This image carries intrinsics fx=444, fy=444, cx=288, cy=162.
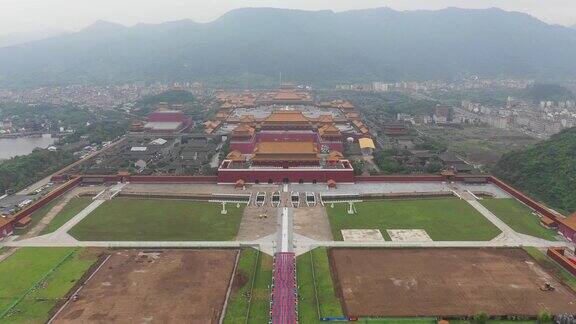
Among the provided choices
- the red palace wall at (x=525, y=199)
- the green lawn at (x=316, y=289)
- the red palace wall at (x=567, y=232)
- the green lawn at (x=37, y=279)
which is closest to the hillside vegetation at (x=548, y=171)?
the red palace wall at (x=525, y=199)

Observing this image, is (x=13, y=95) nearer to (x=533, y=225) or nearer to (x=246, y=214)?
(x=246, y=214)

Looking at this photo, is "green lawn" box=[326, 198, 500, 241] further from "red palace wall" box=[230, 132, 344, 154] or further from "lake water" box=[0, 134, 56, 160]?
"lake water" box=[0, 134, 56, 160]

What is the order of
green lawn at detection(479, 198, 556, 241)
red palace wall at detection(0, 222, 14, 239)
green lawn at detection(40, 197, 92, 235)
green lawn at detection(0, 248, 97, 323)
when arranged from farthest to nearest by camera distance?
green lawn at detection(40, 197, 92, 235), green lawn at detection(479, 198, 556, 241), red palace wall at detection(0, 222, 14, 239), green lawn at detection(0, 248, 97, 323)

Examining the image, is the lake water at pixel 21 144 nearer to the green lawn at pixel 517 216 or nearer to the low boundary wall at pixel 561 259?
the green lawn at pixel 517 216

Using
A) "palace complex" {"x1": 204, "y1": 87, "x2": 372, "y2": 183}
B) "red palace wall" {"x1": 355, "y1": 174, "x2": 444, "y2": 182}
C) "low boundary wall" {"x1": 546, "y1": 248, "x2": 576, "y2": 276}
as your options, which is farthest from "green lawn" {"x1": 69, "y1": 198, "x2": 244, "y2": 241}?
"low boundary wall" {"x1": 546, "y1": 248, "x2": 576, "y2": 276}

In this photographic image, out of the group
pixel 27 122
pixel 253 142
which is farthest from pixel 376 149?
pixel 27 122
